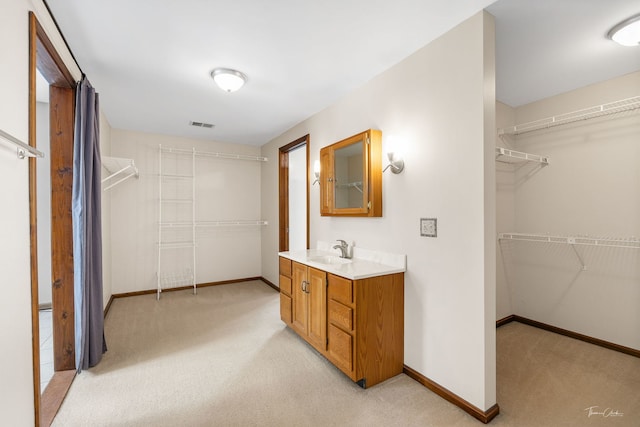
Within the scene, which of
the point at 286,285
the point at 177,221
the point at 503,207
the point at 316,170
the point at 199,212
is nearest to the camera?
the point at 286,285

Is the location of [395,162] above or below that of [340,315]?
above

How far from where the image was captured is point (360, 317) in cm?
208

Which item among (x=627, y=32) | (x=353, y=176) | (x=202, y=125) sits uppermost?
(x=202, y=125)

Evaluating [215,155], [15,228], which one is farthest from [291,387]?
[215,155]

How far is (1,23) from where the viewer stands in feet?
4.00

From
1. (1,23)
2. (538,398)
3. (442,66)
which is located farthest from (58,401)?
(442,66)

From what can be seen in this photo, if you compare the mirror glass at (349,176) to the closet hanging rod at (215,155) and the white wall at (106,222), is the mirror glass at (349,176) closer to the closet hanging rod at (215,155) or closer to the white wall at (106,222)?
the closet hanging rod at (215,155)

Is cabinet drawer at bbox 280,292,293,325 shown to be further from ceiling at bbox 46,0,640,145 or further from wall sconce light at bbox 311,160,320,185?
ceiling at bbox 46,0,640,145

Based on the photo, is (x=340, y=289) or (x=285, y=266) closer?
(x=340, y=289)

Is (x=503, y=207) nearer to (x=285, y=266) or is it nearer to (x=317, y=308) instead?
(x=317, y=308)

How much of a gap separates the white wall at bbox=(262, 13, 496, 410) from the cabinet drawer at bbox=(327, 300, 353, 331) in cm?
50

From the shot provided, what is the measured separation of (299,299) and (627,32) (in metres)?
3.11

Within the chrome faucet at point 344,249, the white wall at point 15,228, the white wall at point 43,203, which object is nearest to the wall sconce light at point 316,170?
the chrome faucet at point 344,249

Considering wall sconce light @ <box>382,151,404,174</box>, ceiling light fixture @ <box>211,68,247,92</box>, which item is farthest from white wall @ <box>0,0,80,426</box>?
wall sconce light @ <box>382,151,404,174</box>
